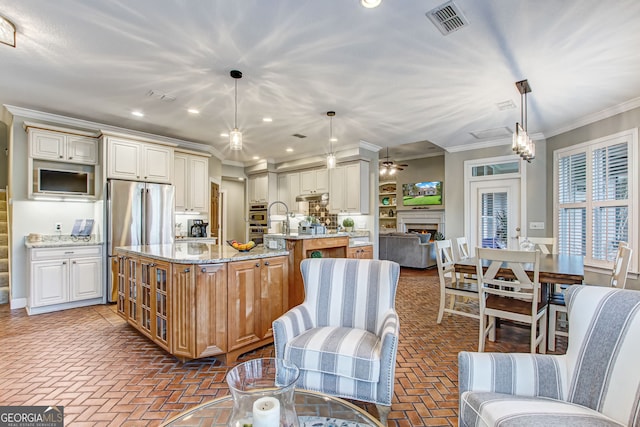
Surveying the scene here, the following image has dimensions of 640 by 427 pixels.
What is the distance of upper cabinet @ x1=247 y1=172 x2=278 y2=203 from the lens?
7.57 metres

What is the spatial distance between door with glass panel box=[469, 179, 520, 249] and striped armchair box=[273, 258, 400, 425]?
14.6 feet

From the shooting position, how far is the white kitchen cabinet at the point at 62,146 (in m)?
4.04

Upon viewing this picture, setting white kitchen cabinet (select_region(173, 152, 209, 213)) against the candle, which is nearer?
the candle

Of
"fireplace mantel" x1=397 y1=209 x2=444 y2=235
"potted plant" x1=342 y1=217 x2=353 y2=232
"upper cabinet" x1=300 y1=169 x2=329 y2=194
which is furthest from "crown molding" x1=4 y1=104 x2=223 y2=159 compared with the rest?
"fireplace mantel" x1=397 y1=209 x2=444 y2=235

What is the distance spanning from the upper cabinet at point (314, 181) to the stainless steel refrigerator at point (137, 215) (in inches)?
116

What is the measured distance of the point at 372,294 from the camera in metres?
2.19

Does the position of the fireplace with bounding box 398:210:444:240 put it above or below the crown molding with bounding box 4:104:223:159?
below

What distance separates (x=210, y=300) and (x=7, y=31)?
2458 mm

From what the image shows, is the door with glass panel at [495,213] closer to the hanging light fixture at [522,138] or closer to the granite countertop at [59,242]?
the hanging light fixture at [522,138]

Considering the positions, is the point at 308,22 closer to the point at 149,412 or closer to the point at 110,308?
the point at 149,412

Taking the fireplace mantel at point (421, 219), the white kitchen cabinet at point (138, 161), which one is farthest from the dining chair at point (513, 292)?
the fireplace mantel at point (421, 219)

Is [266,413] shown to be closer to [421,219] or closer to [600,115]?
[600,115]

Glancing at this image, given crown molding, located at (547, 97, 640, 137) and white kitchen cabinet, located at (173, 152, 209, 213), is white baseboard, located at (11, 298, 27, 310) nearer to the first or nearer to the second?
white kitchen cabinet, located at (173, 152, 209, 213)

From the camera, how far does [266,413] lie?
Answer: 979 millimetres
